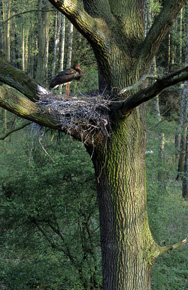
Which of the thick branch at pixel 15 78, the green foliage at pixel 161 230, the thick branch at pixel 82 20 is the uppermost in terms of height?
the thick branch at pixel 82 20

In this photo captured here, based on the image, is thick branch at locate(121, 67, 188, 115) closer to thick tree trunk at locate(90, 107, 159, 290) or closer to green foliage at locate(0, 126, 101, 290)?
thick tree trunk at locate(90, 107, 159, 290)

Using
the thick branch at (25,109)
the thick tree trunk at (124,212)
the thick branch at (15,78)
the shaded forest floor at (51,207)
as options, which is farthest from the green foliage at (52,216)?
the thick branch at (25,109)

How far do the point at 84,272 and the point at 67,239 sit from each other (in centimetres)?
73

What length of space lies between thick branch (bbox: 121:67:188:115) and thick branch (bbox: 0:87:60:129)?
2.50 feet

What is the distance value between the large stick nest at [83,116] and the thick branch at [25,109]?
0.08 meters

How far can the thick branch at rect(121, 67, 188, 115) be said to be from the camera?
271 cm

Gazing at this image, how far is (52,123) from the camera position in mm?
3391

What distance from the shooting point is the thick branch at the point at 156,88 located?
2707 mm

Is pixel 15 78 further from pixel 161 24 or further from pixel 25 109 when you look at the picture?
pixel 161 24

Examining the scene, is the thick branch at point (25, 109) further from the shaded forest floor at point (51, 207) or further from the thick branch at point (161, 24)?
the shaded forest floor at point (51, 207)

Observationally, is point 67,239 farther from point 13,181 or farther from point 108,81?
point 108,81

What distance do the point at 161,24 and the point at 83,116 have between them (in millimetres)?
1306

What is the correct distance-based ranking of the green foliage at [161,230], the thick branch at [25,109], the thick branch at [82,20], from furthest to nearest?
the green foliage at [161,230], the thick branch at [82,20], the thick branch at [25,109]

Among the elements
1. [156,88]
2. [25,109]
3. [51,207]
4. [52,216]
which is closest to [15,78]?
[25,109]
